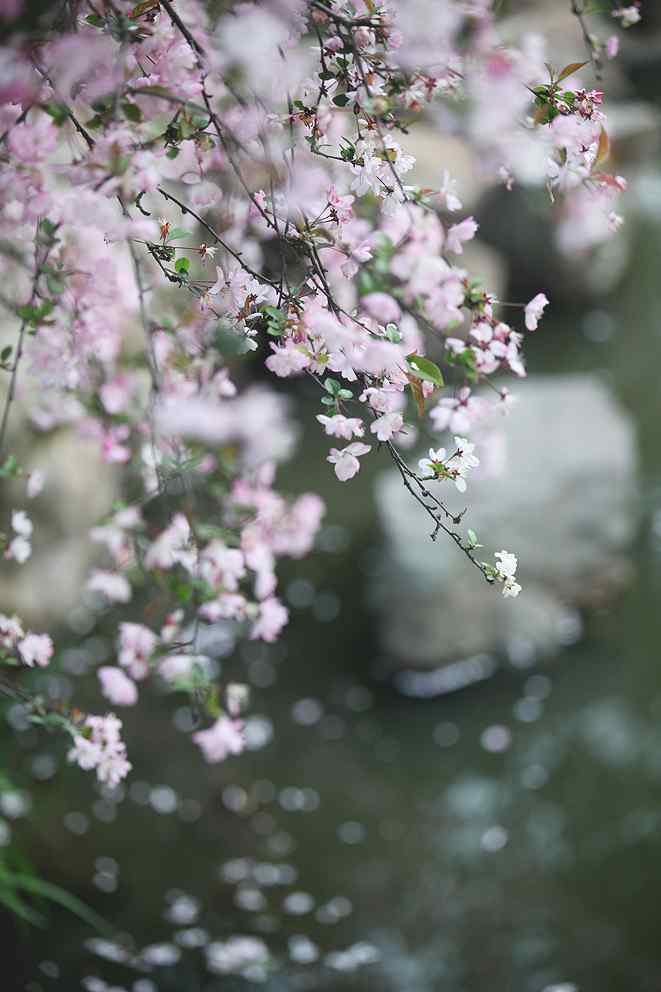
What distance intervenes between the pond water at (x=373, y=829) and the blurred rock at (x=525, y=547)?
89mm

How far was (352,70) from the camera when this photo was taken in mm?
1158

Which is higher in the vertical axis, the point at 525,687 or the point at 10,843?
the point at 525,687

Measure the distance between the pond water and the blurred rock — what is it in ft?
0.29

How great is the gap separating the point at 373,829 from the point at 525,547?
3.38 ft

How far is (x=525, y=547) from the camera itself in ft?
10.3

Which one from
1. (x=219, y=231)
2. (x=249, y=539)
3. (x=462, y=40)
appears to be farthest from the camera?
(x=249, y=539)

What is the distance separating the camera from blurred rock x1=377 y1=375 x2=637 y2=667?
3.02m

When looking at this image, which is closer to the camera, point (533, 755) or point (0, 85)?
point (0, 85)

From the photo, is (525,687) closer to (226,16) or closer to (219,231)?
(219,231)

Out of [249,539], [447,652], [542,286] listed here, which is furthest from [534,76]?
[542,286]

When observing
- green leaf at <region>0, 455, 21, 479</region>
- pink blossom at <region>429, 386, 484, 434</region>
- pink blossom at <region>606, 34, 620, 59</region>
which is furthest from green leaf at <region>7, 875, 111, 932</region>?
pink blossom at <region>606, 34, 620, 59</region>

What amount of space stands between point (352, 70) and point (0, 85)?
52cm

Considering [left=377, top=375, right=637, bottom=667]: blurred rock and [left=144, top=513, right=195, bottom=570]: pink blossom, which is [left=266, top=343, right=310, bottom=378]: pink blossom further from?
[left=377, top=375, right=637, bottom=667]: blurred rock

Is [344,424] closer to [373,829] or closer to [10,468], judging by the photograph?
[10,468]
